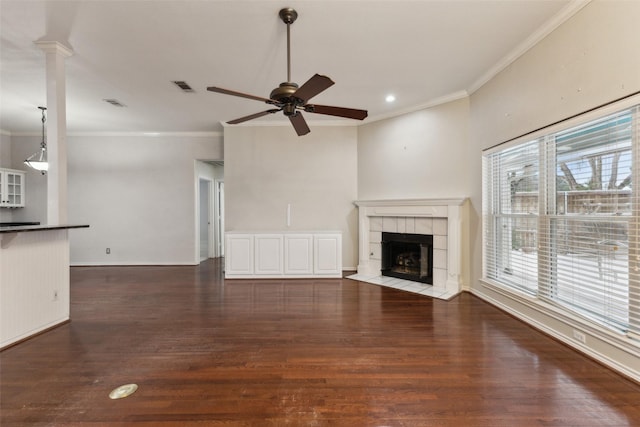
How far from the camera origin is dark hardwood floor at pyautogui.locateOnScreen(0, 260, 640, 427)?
1.66 m

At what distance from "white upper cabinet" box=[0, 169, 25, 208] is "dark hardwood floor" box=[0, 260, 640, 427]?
4.29m

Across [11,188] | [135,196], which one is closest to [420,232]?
[135,196]

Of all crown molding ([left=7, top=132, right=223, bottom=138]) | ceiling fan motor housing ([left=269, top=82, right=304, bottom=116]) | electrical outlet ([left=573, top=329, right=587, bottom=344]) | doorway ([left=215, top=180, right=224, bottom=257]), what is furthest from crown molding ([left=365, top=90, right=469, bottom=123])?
doorway ([left=215, top=180, right=224, bottom=257])

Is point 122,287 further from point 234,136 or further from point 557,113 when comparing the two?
point 557,113

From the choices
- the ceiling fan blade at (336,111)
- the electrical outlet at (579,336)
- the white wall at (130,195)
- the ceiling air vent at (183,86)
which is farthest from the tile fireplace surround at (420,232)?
the white wall at (130,195)

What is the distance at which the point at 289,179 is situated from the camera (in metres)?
5.46

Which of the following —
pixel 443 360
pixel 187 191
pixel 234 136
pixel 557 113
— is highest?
pixel 234 136

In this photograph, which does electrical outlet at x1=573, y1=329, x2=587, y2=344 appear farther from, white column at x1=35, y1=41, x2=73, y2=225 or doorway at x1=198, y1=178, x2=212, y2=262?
doorway at x1=198, y1=178, x2=212, y2=262

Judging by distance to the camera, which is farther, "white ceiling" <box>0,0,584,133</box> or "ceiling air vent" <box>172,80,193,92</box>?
"ceiling air vent" <box>172,80,193,92</box>

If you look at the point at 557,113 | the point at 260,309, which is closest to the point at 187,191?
the point at 260,309

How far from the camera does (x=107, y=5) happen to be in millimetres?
2311

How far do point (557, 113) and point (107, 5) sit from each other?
4.09 meters

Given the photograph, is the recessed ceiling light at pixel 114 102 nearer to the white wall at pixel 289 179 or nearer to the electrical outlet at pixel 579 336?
the white wall at pixel 289 179

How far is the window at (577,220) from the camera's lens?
205 cm
